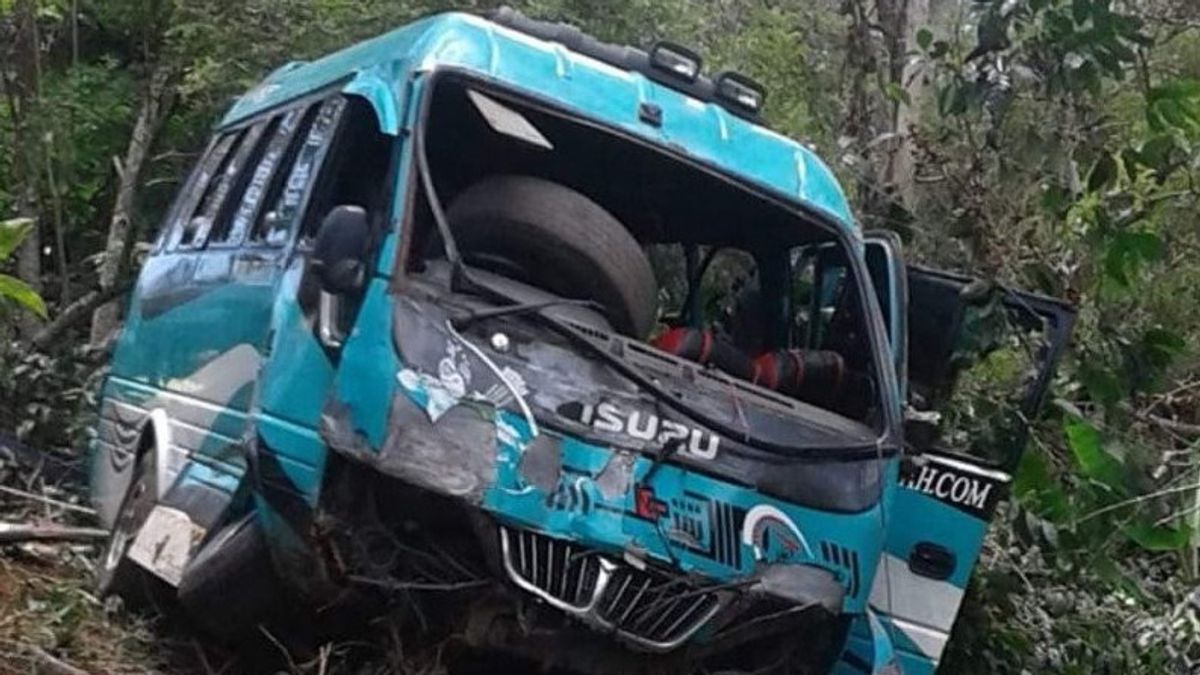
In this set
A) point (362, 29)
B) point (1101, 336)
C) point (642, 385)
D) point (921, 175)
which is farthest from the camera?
point (362, 29)

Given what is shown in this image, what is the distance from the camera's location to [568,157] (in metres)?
5.92

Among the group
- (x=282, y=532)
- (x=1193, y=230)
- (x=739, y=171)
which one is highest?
(x=739, y=171)

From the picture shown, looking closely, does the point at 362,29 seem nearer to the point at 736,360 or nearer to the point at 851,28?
the point at 851,28

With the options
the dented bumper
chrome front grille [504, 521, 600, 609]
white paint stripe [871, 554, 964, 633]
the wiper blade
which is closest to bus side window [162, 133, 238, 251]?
the wiper blade

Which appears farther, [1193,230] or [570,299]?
[1193,230]

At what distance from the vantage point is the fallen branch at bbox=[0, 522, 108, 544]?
239 inches

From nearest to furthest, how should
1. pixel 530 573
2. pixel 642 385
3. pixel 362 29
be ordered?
pixel 530 573
pixel 642 385
pixel 362 29

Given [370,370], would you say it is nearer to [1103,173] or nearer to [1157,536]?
[1157,536]

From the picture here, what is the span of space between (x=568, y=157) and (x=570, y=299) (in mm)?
771

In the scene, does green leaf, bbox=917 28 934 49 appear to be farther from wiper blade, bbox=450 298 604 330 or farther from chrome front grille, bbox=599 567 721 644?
chrome front grille, bbox=599 567 721 644

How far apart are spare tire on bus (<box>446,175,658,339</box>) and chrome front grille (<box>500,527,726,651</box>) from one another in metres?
0.93

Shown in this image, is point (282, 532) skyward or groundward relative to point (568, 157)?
groundward

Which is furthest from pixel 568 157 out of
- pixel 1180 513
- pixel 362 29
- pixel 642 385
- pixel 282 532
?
pixel 362 29

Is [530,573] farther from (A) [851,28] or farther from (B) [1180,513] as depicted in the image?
(A) [851,28]
